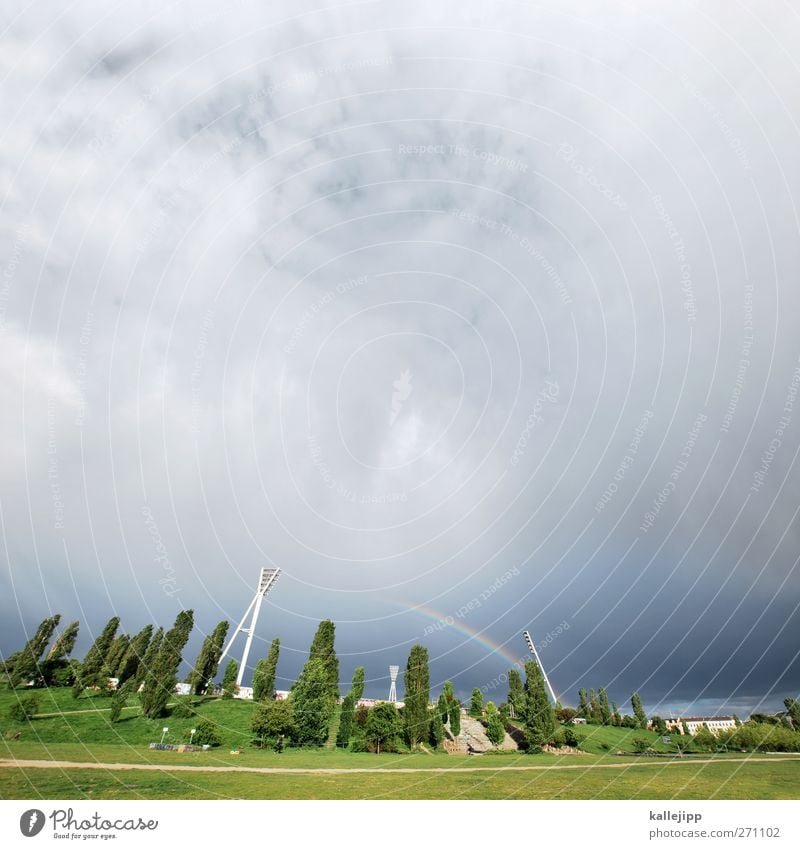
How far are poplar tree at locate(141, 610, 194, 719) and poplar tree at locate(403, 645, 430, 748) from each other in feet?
69.6

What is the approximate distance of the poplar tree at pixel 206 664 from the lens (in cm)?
5041

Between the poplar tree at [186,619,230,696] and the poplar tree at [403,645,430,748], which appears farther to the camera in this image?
the poplar tree at [186,619,230,696]

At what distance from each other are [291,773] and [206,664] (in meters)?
34.1

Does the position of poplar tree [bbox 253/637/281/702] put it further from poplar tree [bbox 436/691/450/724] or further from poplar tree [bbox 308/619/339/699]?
poplar tree [bbox 436/691/450/724]

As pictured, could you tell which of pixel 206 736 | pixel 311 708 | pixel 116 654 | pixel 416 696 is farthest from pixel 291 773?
pixel 116 654

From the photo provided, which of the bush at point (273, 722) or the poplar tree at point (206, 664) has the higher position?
the poplar tree at point (206, 664)

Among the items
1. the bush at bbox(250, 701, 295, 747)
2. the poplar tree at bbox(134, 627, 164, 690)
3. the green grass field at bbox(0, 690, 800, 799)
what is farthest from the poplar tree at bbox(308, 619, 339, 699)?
the poplar tree at bbox(134, 627, 164, 690)

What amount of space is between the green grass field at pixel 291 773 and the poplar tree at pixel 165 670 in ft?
4.18

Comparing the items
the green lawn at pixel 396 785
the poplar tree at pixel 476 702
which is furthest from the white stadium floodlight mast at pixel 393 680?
the green lawn at pixel 396 785

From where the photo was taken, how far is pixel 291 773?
75.4ft

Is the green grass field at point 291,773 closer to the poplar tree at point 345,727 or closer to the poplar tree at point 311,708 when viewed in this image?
the poplar tree at point 311,708

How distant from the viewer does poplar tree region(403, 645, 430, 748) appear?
4025 cm

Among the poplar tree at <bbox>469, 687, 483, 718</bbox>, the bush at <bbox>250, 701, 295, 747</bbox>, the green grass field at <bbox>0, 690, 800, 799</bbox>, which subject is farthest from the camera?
the poplar tree at <bbox>469, 687, 483, 718</bbox>

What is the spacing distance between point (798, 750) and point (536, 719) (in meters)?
30.8
